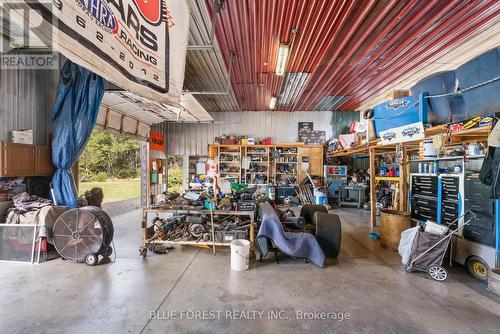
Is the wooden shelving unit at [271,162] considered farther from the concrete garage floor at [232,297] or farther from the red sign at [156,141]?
the concrete garage floor at [232,297]

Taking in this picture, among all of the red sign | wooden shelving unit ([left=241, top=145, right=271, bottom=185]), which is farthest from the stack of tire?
the red sign

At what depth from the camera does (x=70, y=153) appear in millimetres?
4133

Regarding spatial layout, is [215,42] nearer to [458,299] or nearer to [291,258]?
[291,258]

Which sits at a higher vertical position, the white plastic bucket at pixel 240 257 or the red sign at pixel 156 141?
the red sign at pixel 156 141

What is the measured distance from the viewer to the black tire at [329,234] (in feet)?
11.8

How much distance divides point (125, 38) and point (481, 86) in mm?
3909

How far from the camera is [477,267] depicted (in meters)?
3.03

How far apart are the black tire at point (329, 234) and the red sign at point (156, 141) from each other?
690 cm

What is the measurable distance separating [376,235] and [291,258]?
220 centimetres

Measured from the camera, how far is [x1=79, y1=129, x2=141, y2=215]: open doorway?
1402 centimetres

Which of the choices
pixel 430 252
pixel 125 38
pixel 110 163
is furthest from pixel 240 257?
pixel 110 163

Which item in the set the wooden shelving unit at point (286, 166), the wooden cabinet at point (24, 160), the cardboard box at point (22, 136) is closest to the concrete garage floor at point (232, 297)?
the wooden cabinet at point (24, 160)

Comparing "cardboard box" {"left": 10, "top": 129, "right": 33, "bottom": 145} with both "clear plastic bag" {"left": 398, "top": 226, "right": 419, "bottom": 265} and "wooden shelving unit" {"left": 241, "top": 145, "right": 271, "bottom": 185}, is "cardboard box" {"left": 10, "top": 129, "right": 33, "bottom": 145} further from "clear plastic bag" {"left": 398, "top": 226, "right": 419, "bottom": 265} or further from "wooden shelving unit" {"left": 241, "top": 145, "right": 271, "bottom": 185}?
"wooden shelving unit" {"left": 241, "top": 145, "right": 271, "bottom": 185}

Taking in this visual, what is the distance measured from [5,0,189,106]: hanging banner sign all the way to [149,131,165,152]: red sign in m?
6.32
